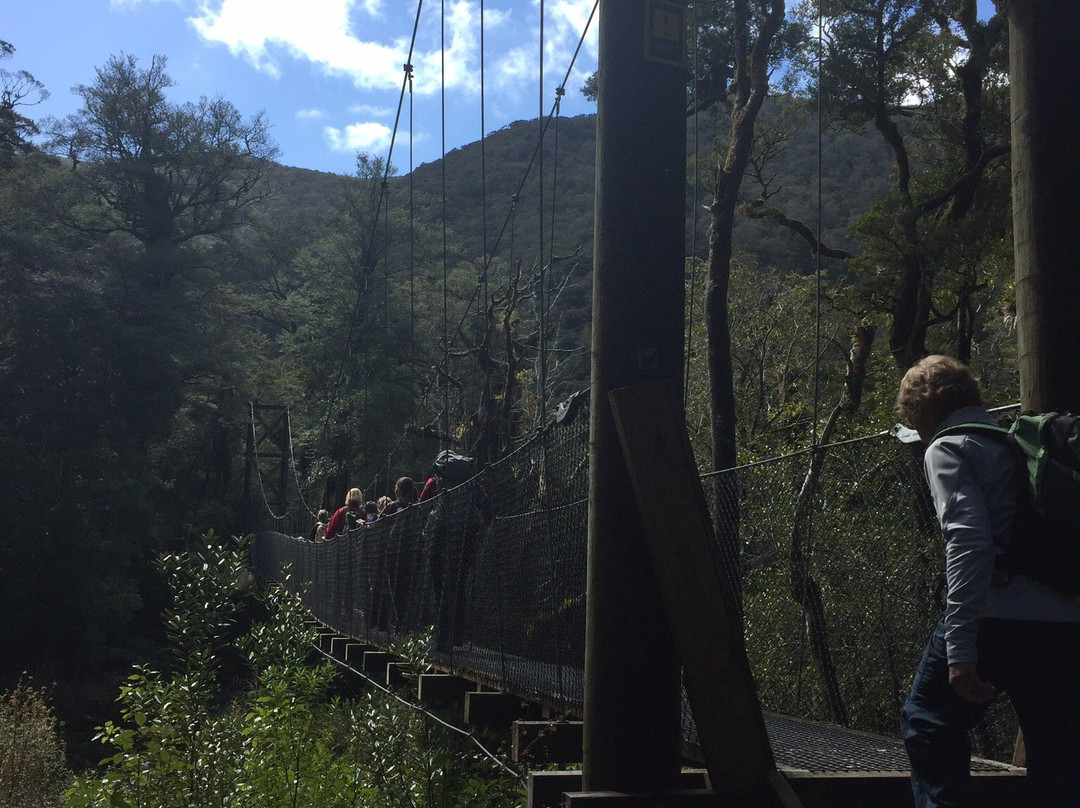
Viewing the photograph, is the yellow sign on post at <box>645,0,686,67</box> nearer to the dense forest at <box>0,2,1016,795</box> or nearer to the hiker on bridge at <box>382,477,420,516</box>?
the hiker on bridge at <box>382,477,420,516</box>

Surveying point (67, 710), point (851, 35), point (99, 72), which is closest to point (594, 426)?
point (851, 35)

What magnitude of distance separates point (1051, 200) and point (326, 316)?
29.5 meters

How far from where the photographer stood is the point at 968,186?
11.1m

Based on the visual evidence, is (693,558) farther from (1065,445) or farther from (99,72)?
(99,72)

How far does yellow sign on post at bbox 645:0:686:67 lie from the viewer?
1.95m

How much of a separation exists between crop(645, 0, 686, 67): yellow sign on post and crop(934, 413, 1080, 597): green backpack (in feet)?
2.65

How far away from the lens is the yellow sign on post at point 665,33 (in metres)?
1.95

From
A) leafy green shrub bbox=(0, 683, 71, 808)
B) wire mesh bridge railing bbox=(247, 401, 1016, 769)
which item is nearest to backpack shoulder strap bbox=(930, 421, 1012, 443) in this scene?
wire mesh bridge railing bbox=(247, 401, 1016, 769)

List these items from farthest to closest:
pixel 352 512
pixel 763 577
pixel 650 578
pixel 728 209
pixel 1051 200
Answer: pixel 728 209
pixel 352 512
pixel 763 577
pixel 1051 200
pixel 650 578

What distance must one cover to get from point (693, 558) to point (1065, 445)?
1.87ft

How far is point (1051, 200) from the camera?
99.8 inches

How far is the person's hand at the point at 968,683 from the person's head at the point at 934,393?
16.3 inches

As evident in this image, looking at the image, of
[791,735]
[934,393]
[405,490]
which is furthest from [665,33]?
[405,490]

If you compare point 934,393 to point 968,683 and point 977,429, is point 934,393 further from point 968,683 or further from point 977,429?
point 968,683
